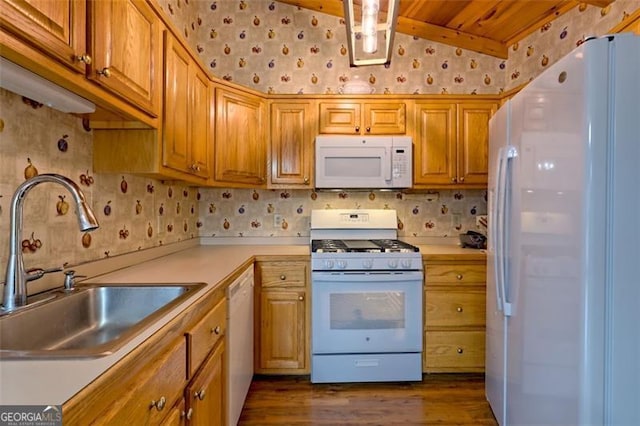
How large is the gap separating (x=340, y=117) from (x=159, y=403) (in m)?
2.22

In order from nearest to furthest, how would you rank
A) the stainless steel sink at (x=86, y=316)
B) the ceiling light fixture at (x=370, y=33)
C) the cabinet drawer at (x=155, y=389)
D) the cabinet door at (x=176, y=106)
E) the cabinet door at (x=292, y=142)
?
1. the cabinet drawer at (x=155, y=389)
2. the stainless steel sink at (x=86, y=316)
3. the ceiling light fixture at (x=370, y=33)
4. the cabinet door at (x=176, y=106)
5. the cabinet door at (x=292, y=142)

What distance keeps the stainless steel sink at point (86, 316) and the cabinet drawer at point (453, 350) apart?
175 centimetres

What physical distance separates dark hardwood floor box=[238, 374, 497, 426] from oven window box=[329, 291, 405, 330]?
1.34ft

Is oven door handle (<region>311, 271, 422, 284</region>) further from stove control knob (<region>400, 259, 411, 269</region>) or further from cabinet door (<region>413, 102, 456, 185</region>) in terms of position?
cabinet door (<region>413, 102, 456, 185</region>)

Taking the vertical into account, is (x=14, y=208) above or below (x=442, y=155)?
below

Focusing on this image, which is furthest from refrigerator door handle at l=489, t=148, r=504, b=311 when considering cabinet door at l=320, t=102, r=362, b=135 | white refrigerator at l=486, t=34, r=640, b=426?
cabinet door at l=320, t=102, r=362, b=135

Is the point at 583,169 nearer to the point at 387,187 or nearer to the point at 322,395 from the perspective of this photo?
the point at 387,187

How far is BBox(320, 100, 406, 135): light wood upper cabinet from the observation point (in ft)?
8.57

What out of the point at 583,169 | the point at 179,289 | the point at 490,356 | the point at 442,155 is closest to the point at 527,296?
the point at 583,169

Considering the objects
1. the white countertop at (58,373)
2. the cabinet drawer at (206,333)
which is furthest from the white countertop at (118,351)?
the cabinet drawer at (206,333)

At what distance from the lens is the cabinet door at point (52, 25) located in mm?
760

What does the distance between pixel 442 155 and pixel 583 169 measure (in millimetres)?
1648

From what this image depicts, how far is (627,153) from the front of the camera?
98cm

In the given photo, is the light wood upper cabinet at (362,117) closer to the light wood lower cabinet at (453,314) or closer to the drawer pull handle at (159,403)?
the light wood lower cabinet at (453,314)
